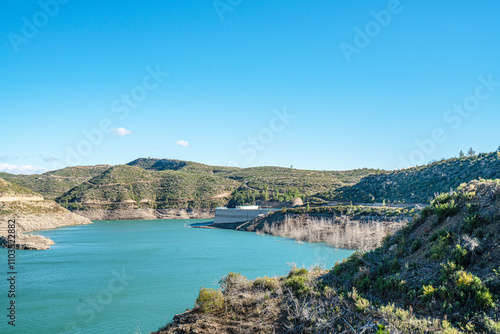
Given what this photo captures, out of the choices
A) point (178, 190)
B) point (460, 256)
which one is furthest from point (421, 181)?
point (178, 190)

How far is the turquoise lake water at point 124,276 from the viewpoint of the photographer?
18.1 meters

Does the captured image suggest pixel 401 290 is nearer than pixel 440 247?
Yes

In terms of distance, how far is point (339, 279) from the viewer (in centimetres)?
1298

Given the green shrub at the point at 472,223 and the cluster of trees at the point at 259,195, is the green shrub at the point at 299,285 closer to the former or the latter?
the green shrub at the point at 472,223

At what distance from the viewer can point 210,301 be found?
13.7 meters

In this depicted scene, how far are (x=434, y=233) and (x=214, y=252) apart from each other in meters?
33.2

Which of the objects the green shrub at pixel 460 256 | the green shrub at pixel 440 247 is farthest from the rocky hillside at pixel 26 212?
the green shrub at pixel 460 256

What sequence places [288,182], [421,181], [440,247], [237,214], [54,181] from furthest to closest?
[54,181], [288,182], [237,214], [421,181], [440,247]

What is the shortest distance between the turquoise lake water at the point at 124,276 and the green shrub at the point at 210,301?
3.82 metres

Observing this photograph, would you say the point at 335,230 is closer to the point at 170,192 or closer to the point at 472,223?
the point at 472,223

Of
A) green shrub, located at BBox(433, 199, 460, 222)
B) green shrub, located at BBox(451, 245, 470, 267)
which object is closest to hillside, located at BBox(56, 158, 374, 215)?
green shrub, located at BBox(433, 199, 460, 222)

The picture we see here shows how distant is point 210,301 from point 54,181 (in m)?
140
